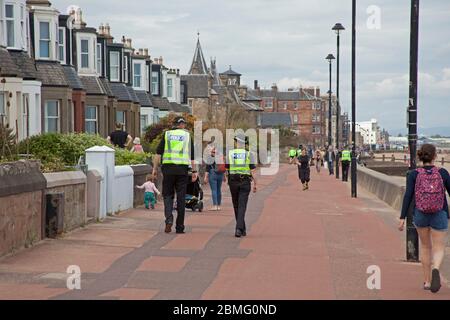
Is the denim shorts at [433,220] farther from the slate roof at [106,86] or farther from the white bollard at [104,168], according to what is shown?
the slate roof at [106,86]

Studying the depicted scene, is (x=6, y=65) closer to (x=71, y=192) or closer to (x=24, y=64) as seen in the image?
(x=24, y=64)

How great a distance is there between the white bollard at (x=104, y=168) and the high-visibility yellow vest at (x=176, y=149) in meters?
2.65

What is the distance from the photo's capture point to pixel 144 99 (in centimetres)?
6056

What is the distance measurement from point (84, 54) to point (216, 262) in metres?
34.9

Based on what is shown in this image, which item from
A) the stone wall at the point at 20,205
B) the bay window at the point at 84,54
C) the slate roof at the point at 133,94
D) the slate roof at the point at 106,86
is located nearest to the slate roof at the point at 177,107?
the slate roof at the point at 133,94

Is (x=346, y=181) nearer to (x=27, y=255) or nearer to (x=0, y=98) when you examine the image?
(x=0, y=98)

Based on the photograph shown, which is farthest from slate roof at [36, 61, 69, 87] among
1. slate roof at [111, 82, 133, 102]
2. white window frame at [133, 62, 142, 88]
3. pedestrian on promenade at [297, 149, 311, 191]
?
white window frame at [133, 62, 142, 88]

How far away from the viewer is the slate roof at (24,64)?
31587mm

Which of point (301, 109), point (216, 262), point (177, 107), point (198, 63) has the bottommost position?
point (216, 262)

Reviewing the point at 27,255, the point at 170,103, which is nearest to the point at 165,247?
the point at 27,255

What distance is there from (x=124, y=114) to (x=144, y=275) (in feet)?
140

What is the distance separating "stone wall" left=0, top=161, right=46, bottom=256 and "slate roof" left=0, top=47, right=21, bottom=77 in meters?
15.5

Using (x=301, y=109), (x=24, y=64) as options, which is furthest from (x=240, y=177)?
(x=301, y=109)

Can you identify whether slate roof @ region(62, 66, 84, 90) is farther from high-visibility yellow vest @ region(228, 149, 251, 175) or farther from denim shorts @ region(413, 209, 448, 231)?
denim shorts @ region(413, 209, 448, 231)
